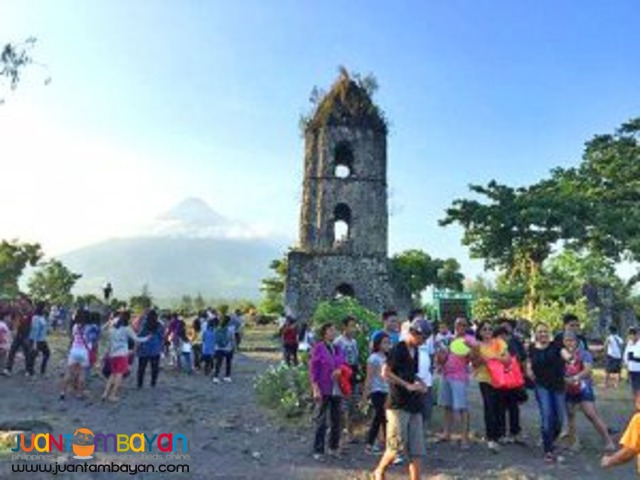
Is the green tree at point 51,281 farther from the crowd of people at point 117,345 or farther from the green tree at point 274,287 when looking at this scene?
the crowd of people at point 117,345

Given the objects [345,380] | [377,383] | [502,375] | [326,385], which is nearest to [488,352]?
[502,375]

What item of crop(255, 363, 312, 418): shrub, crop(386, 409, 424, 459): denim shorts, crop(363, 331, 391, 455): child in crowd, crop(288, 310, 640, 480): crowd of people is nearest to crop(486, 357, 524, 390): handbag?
crop(288, 310, 640, 480): crowd of people

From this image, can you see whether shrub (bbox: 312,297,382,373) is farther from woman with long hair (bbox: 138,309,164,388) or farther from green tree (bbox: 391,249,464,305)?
green tree (bbox: 391,249,464,305)

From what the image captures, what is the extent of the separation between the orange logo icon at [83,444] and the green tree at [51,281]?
41458 millimetres

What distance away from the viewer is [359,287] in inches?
1023

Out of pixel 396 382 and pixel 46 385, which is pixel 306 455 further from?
pixel 46 385

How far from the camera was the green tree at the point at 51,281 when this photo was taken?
50156mm

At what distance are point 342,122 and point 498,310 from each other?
886cm

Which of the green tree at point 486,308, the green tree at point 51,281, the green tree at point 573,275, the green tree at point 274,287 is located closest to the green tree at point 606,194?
the green tree at point 573,275

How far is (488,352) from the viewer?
30.9 feet

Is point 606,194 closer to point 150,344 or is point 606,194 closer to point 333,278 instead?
point 333,278

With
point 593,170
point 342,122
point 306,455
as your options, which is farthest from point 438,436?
point 593,170

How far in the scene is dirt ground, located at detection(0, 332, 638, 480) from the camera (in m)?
8.32

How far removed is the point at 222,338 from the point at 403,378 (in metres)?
8.78
